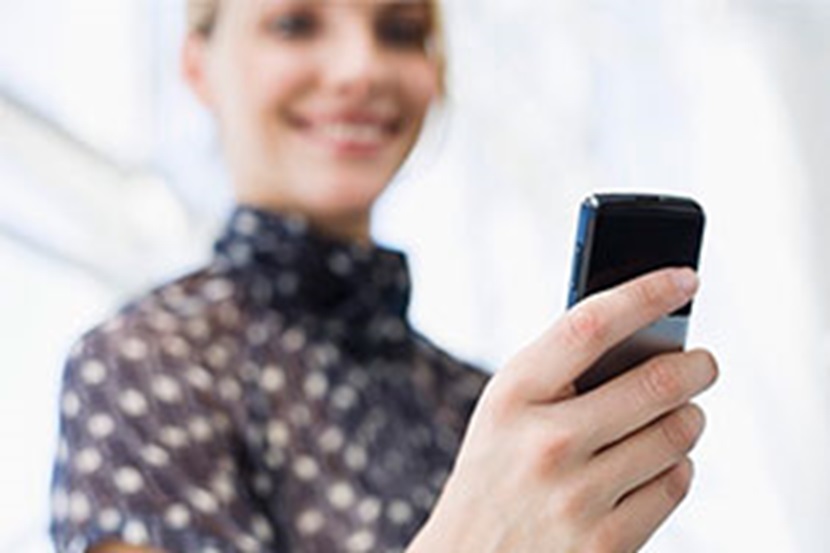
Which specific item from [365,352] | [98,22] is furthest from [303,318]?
[98,22]

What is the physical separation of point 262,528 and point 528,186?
0.76 feet

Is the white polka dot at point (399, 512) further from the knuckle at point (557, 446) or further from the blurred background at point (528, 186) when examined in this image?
the knuckle at point (557, 446)

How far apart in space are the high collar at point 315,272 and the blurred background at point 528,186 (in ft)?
0.04

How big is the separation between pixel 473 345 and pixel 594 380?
0.78 feet

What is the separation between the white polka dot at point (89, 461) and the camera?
0.61 m

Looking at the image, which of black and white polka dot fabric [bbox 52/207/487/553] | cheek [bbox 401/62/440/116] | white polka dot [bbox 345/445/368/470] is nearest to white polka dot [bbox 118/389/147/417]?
black and white polka dot fabric [bbox 52/207/487/553]

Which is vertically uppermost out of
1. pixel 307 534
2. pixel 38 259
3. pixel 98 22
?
pixel 98 22

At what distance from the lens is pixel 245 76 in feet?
2.19

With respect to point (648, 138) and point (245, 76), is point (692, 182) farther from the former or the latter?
point (245, 76)

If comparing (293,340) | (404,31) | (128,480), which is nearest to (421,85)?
(404,31)

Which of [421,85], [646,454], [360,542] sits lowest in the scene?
[360,542]

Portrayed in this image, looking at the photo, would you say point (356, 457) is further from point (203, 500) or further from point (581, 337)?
point (581, 337)

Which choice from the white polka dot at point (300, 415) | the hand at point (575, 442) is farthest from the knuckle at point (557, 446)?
the white polka dot at point (300, 415)

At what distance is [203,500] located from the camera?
61cm
